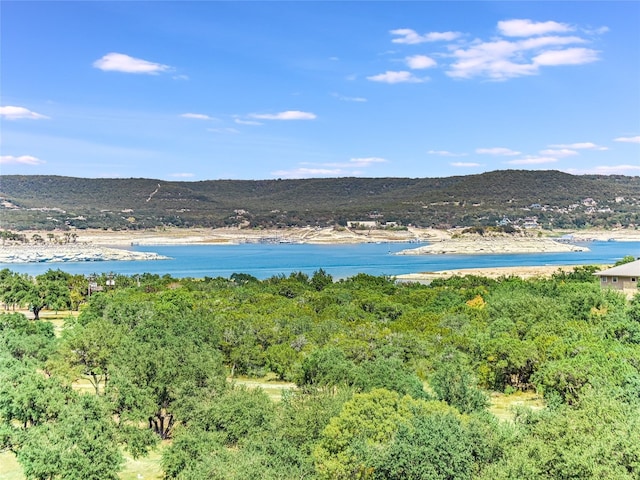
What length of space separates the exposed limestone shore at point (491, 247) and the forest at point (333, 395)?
12142cm

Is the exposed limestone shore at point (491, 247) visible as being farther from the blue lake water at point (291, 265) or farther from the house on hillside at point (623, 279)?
the house on hillside at point (623, 279)

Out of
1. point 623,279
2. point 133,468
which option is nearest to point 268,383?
point 133,468

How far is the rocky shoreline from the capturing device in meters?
143

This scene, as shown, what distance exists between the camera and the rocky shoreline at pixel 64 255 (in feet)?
468

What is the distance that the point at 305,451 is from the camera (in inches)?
669

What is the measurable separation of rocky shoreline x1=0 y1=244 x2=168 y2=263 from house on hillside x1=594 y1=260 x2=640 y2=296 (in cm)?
11009

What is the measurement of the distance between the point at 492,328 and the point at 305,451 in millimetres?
18169

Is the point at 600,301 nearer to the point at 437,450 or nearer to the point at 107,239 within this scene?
the point at 437,450

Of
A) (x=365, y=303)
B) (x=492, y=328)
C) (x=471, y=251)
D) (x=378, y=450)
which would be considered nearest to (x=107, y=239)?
(x=471, y=251)

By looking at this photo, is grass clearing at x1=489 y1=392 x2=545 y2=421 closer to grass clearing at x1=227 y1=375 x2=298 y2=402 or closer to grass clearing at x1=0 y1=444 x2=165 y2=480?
grass clearing at x1=227 y1=375 x2=298 y2=402

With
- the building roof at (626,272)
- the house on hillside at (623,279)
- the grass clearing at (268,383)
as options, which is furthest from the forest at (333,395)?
the building roof at (626,272)

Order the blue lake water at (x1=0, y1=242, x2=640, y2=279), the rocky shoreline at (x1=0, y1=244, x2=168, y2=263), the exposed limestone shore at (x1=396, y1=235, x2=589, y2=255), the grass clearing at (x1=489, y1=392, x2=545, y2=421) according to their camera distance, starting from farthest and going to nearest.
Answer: the exposed limestone shore at (x1=396, y1=235, x2=589, y2=255) → the rocky shoreline at (x1=0, y1=244, x2=168, y2=263) → the blue lake water at (x1=0, y1=242, x2=640, y2=279) → the grass clearing at (x1=489, y1=392, x2=545, y2=421)

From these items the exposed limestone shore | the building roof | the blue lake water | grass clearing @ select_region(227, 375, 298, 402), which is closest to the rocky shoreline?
the blue lake water

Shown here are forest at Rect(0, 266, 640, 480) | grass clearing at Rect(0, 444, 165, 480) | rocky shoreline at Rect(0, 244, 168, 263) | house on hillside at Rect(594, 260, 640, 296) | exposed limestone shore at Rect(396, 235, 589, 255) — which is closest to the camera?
forest at Rect(0, 266, 640, 480)
